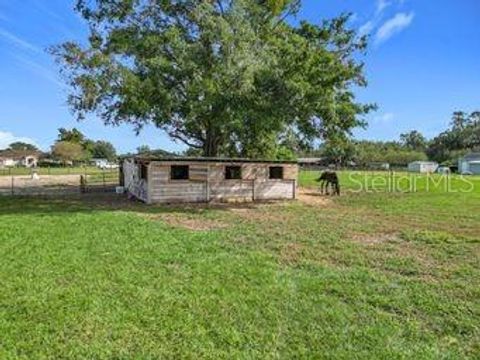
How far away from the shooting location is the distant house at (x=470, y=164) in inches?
2596

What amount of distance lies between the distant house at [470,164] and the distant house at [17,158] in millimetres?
73854

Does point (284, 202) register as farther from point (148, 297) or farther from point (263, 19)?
point (148, 297)

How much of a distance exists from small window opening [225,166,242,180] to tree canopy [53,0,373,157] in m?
1.58

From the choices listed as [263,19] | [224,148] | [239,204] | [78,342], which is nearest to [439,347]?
[78,342]

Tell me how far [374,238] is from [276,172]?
10.9 metres

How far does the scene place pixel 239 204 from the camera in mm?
18656

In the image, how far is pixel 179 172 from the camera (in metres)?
18.9

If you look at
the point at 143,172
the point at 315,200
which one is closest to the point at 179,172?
the point at 143,172

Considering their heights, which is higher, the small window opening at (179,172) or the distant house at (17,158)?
the distant house at (17,158)

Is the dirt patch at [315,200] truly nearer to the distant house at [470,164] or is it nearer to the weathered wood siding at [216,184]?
the weathered wood siding at [216,184]

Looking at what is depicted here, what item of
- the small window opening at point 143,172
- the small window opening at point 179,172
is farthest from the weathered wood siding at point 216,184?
the small window opening at point 143,172

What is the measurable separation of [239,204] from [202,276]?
11.8 meters

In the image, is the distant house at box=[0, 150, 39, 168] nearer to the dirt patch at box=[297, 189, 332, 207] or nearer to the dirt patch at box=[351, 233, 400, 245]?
the dirt patch at box=[297, 189, 332, 207]

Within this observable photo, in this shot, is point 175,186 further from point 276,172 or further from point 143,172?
point 276,172
